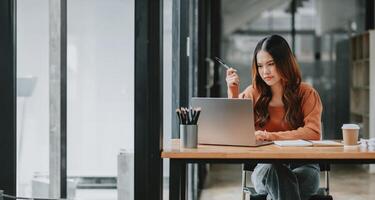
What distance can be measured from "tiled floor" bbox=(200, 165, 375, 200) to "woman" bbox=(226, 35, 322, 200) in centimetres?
233

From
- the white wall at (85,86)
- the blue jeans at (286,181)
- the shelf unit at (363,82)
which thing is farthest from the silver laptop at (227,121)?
the shelf unit at (363,82)

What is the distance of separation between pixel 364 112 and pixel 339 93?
1.34m

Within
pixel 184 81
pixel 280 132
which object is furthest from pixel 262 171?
pixel 184 81

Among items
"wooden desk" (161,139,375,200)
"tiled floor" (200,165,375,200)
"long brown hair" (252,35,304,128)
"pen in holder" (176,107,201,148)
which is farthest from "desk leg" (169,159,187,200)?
"tiled floor" (200,165,375,200)

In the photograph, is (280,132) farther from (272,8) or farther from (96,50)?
(272,8)

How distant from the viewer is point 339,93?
8.53m

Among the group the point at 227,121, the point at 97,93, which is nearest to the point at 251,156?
the point at 227,121

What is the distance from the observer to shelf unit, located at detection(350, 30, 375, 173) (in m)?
6.78

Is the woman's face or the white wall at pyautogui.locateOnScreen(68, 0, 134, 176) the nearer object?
the woman's face

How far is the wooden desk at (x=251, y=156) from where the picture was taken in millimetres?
2215

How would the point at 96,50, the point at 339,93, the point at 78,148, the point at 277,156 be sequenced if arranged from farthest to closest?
1. the point at 339,93
2. the point at 96,50
3. the point at 78,148
4. the point at 277,156

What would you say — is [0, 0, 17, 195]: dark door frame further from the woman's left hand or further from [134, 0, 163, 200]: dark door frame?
the woman's left hand

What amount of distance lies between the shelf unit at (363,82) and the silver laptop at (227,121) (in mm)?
4641

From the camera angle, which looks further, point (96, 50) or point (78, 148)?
point (96, 50)
